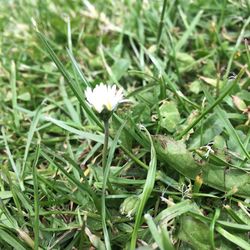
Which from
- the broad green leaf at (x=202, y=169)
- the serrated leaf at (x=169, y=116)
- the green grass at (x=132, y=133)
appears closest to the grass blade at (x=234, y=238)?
the green grass at (x=132, y=133)

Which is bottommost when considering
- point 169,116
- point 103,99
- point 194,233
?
point 194,233

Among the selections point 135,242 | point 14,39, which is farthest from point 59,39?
point 135,242

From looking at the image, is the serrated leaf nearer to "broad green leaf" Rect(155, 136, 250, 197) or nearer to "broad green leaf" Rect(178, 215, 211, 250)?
"broad green leaf" Rect(155, 136, 250, 197)

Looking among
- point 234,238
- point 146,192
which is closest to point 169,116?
point 146,192

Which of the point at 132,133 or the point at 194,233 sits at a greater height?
the point at 132,133

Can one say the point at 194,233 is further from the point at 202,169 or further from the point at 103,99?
the point at 103,99

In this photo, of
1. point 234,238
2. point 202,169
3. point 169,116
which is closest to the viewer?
point 234,238

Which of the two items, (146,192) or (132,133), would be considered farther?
(132,133)

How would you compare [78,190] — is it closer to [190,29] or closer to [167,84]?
[167,84]

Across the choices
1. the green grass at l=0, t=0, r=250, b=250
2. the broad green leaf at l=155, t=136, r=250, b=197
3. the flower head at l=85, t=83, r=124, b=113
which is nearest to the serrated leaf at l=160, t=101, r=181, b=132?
the green grass at l=0, t=0, r=250, b=250
